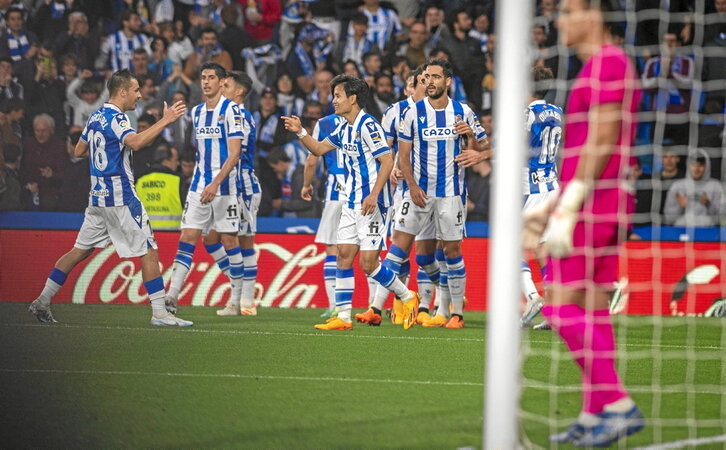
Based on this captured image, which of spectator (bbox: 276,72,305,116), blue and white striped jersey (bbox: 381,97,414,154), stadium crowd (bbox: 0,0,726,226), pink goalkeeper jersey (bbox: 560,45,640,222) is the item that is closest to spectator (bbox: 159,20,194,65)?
stadium crowd (bbox: 0,0,726,226)

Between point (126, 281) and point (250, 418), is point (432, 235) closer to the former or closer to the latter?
point (126, 281)

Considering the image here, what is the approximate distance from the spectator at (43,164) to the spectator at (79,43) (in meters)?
1.13

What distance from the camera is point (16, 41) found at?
13391 mm

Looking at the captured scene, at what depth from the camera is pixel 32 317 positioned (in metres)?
9.25

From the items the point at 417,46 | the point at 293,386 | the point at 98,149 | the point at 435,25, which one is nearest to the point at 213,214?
the point at 98,149

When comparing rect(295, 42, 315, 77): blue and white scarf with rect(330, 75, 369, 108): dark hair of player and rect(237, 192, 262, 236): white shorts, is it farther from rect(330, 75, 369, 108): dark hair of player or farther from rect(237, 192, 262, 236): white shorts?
rect(330, 75, 369, 108): dark hair of player

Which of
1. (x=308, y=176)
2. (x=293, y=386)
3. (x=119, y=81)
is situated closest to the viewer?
(x=293, y=386)

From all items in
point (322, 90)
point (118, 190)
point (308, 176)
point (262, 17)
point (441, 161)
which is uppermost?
point (262, 17)

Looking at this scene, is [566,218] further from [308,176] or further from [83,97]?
[83,97]

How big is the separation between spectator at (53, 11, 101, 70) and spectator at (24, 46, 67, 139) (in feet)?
1.10

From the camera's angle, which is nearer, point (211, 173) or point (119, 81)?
point (119, 81)

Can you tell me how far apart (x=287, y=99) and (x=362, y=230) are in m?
5.03

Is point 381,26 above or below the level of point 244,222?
above

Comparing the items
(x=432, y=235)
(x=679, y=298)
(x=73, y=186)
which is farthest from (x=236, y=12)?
(x=679, y=298)
